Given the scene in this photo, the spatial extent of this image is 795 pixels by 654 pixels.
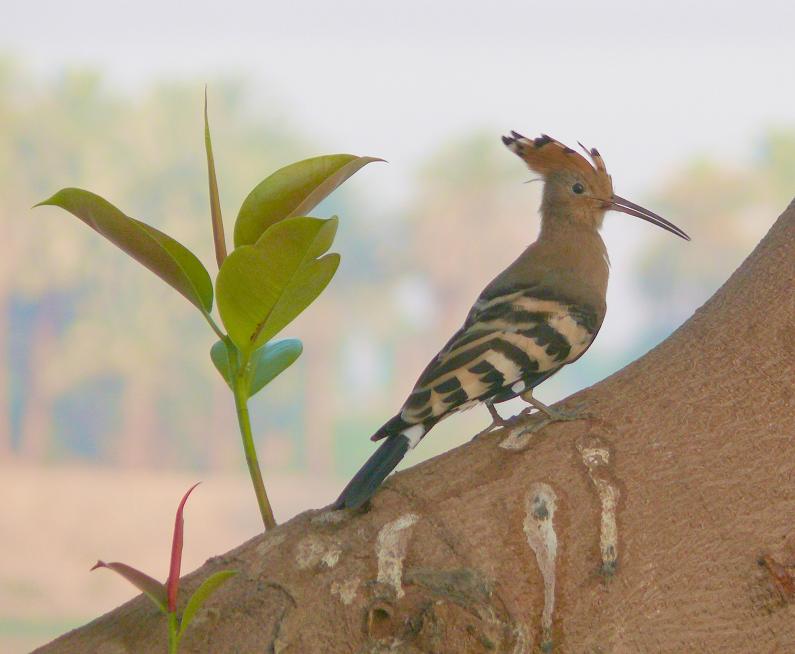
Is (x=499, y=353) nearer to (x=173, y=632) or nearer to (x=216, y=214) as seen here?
(x=216, y=214)

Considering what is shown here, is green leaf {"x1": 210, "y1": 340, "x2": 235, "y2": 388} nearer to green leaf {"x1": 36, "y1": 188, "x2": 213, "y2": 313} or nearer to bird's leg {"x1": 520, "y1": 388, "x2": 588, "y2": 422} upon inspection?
green leaf {"x1": 36, "y1": 188, "x2": 213, "y2": 313}

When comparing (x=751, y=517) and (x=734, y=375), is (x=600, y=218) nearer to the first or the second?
(x=734, y=375)

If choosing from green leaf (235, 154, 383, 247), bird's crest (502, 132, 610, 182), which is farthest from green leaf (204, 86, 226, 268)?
bird's crest (502, 132, 610, 182)

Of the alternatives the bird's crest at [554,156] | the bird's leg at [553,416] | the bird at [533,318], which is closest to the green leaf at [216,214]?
the bird at [533,318]

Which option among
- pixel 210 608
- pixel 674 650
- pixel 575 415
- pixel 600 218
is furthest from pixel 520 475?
pixel 600 218

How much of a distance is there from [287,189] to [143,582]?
→ 1.21ft

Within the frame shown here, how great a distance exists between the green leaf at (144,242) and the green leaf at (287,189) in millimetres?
54

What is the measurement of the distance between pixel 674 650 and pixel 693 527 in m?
0.10

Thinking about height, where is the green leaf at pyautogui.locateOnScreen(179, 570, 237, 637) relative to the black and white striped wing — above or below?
below

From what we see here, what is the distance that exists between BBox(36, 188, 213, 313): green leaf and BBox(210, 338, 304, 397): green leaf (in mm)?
71

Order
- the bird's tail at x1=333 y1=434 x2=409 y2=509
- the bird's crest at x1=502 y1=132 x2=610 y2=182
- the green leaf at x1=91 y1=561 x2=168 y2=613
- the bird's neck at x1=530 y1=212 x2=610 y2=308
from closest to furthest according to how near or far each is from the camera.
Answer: the green leaf at x1=91 y1=561 x2=168 y2=613 < the bird's tail at x1=333 y1=434 x2=409 y2=509 < the bird's neck at x1=530 y1=212 x2=610 y2=308 < the bird's crest at x1=502 y1=132 x2=610 y2=182

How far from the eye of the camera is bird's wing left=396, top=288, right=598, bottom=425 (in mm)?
1019

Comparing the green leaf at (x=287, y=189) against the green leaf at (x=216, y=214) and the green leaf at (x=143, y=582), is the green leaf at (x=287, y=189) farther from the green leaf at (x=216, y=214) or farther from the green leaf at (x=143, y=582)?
the green leaf at (x=143, y=582)

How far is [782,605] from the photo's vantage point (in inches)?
33.8
